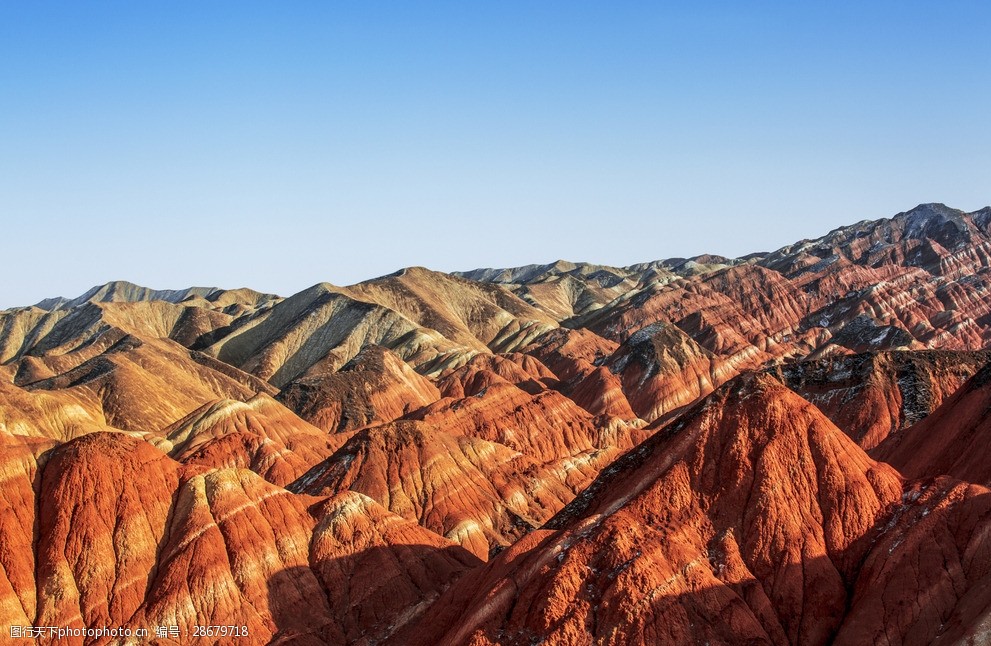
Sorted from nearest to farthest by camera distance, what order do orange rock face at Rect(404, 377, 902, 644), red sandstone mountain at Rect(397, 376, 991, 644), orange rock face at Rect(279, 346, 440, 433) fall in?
red sandstone mountain at Rect(397, 376, 991, 644) → orange rock face at Rect(404, 377, 902, 644) → orange rock face at Rect(279, 346, 440, 433)

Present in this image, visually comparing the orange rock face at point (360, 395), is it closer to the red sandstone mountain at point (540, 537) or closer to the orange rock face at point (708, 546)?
the red sandstone mountain at point (540, 537)

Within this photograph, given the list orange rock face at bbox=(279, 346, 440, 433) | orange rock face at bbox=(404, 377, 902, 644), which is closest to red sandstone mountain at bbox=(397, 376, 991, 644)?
orange rock face at bbox=(404, 377, 902, 644)

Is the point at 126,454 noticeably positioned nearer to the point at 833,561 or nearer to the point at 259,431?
the point at 833,561

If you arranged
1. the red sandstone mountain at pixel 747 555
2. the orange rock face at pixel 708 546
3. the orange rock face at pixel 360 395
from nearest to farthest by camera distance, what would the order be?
the red sandstone mountain at pixel 747 555 < the orange rock face at pixel 708 546 < the orange rock face at pixel 360 395

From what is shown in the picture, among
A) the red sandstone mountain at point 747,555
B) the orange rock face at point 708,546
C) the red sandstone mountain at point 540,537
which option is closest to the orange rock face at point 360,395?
the red sandstone mountain at point 540,537

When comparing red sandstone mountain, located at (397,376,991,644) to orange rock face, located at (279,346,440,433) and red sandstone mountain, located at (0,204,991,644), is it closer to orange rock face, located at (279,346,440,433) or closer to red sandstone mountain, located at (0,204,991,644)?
red sandstone mountain, located at (0,204,991,644)

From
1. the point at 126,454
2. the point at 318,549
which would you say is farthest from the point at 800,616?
the point at 126,454

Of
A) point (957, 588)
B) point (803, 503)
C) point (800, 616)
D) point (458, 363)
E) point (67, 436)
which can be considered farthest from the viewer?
point (458, 363)

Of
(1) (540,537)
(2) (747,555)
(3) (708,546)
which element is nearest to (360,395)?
(1) (540,537)

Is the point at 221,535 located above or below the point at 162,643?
above

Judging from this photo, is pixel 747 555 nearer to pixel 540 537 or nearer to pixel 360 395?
pixel 540 537

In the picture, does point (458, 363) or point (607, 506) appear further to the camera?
point (458, 363)
